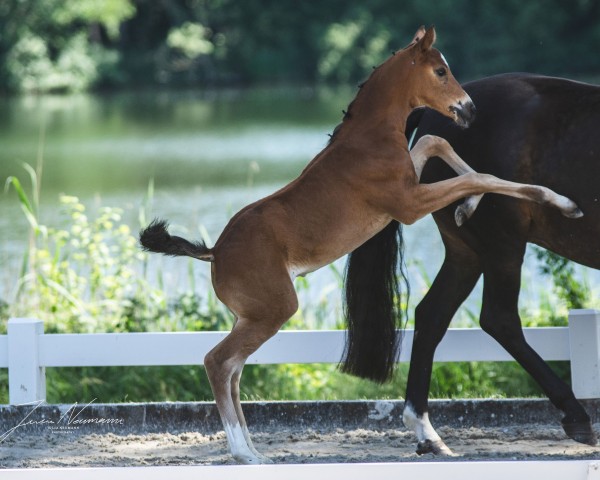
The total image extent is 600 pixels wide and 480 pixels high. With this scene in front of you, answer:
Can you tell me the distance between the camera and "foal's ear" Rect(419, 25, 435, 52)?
430 cm

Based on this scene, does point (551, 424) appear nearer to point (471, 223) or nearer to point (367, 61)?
point (471, 223)

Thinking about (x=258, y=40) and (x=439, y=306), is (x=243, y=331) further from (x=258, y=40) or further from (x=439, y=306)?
(x=258, y=40)

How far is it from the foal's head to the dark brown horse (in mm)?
395

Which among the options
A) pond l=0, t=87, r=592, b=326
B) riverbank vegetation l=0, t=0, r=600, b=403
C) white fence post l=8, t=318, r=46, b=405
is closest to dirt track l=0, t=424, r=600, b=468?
white fence post l=8, t=318, r=46, b=405

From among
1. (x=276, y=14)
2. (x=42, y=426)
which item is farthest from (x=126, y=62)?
(x=42, y=426)

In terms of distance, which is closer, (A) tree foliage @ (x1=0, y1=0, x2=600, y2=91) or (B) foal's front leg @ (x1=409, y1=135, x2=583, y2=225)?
(B) foal's front leg @ (x1=409, y1=135, x2=583, y2=225)

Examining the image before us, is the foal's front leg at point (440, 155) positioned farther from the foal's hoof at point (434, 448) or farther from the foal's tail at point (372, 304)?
the foal's hoof at point (434, 448)

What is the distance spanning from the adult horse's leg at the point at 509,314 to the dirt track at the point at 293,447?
11.0 inches

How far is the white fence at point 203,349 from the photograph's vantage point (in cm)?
517

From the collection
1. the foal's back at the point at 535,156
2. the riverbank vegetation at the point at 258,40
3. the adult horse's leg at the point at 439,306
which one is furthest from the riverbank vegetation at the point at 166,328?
the riverbank vegetation at the point at 258,40

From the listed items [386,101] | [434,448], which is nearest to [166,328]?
[434,448]

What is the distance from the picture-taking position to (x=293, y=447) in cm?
480

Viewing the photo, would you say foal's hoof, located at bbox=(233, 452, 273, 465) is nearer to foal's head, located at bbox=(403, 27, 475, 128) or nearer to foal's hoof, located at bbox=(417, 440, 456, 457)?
foal's hoof, located at bbox=(417, 440, 456, 457)

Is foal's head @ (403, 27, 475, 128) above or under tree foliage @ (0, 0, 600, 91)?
under
